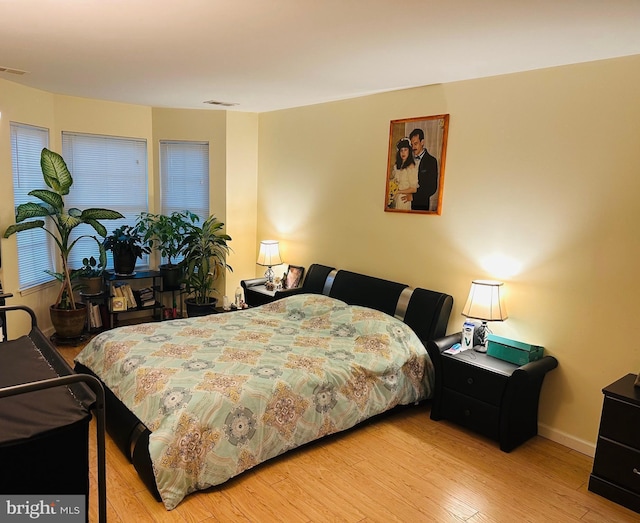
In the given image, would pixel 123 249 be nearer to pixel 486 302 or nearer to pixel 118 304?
pixel 118 304

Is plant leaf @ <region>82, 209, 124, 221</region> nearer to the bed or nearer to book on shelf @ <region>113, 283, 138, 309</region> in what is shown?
book on shelf @ <region>113, 283, 138, 309</region>

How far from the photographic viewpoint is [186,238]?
5324 mm

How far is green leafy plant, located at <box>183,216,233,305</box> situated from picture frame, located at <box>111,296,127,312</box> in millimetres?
677

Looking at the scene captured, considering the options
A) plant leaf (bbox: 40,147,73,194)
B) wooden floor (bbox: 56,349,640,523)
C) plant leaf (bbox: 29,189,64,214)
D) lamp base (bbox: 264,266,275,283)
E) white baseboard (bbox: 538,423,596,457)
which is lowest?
wooden floor (bbox: 56,349,640,523)

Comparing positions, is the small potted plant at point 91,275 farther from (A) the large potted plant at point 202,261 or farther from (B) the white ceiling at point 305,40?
(B) the white ceiling at point 305,40

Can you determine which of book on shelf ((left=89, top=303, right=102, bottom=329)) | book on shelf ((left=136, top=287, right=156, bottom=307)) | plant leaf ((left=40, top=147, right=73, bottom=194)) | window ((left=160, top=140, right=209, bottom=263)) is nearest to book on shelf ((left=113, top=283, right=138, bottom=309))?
book on shelf ((left=136, top=287, right=156, bottom=307))

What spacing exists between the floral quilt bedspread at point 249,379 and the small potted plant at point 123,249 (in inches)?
67.5

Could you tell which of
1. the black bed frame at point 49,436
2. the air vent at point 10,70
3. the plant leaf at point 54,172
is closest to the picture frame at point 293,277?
the plant leaf at point 54,172

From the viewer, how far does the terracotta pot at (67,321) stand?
14.9ft

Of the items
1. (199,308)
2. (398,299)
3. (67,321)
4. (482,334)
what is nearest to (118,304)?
(67,321)

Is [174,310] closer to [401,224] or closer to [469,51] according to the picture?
[401,224]

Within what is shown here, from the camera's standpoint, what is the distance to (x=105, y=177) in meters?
5.30

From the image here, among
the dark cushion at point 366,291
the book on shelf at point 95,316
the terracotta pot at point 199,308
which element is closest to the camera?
the dark cushion at point 366,291

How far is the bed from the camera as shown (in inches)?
97.0
